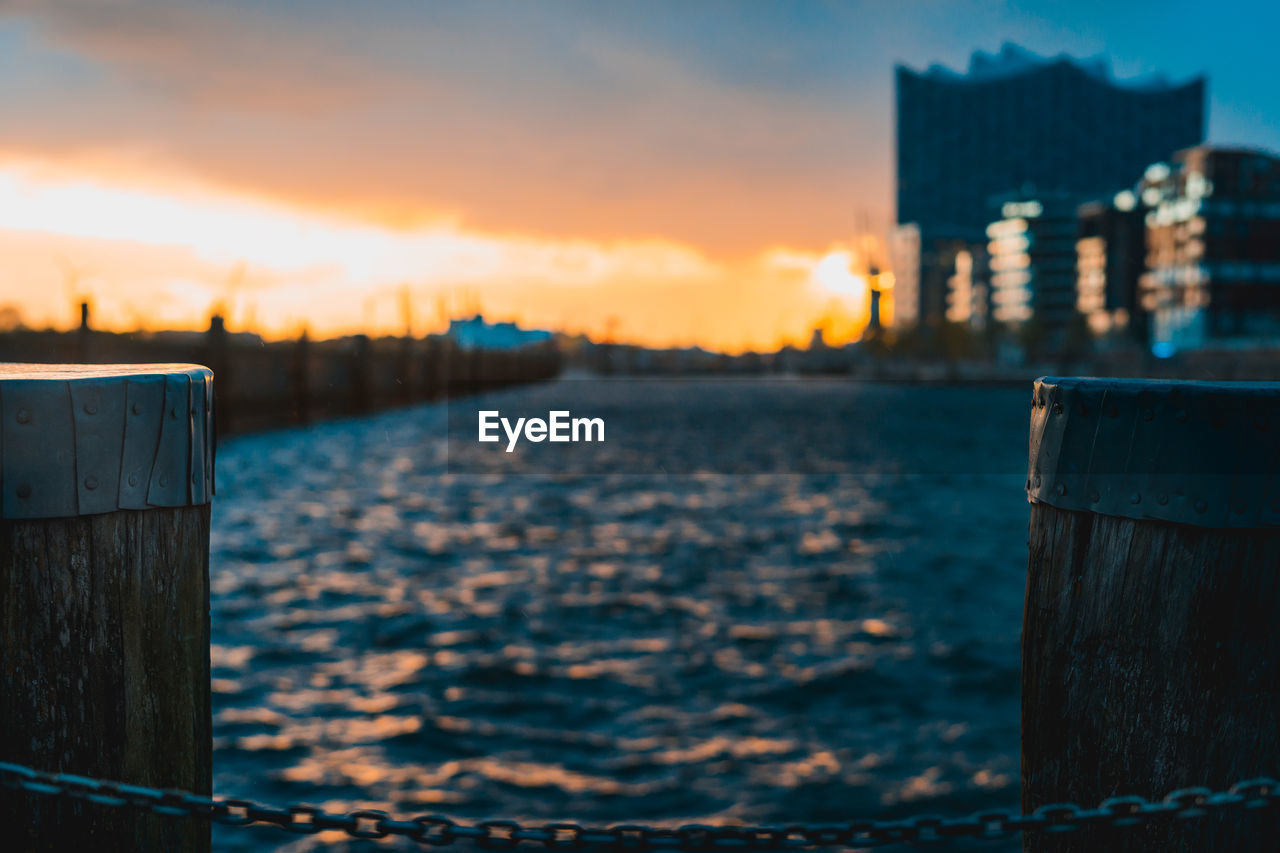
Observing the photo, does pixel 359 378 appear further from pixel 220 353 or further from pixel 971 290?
pixel 971 290

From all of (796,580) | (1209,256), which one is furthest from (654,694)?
(1209,256)

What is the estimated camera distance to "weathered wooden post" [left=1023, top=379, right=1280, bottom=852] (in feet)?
7.86

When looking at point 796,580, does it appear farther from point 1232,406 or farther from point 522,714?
point 1232,406

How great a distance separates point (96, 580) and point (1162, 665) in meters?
2.60

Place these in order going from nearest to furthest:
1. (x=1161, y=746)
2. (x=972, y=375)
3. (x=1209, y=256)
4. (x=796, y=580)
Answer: (x=1161, y=746) → (x=796, y=580) → (x=1209, y=256) → (x=972, y=375)

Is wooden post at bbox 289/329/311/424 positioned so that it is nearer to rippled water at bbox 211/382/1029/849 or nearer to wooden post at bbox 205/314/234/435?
wooden post at bbox 205/314/234/435

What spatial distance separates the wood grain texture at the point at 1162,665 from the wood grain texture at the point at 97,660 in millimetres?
2321

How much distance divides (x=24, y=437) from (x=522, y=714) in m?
7.65

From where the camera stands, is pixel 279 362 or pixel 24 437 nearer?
pixel 24 437

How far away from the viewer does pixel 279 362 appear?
4819 cm

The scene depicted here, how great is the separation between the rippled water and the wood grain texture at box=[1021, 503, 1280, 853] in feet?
16.4

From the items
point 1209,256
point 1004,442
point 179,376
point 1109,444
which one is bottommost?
point 1004,442

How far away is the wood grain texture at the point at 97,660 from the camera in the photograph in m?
2.30

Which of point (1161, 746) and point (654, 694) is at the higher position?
point (1161, 746)
